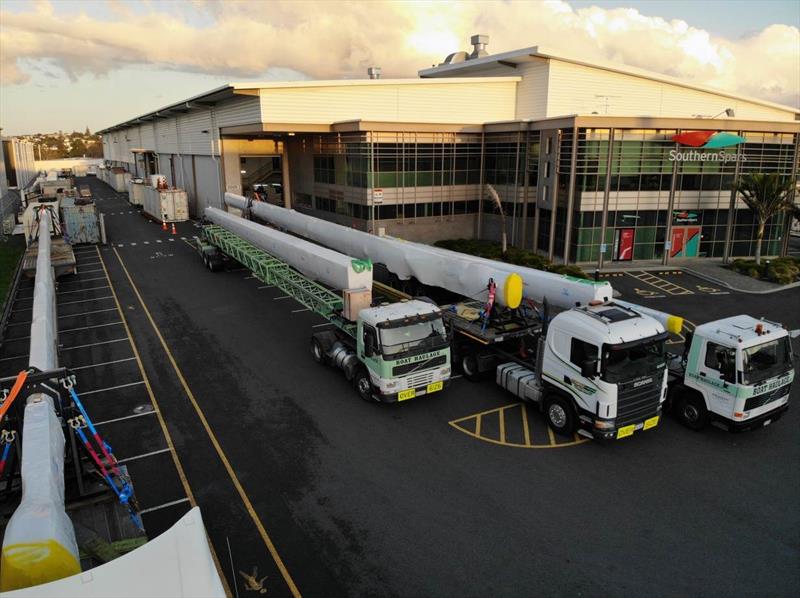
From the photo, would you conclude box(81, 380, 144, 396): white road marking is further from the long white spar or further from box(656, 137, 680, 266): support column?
box(656, 137, 680, 266): support column

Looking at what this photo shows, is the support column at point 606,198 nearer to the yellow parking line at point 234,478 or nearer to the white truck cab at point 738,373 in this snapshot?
the white truck cab at point 738,373

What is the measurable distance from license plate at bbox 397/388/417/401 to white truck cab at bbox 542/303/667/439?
387 cm

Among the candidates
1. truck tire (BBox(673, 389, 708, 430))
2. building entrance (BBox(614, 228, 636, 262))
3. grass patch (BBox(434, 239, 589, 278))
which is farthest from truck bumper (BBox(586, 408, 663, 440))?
building entrance (BBox(614, 228, 636, 262))

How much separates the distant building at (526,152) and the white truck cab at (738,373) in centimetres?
2108

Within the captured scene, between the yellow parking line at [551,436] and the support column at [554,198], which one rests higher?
the support column at [554,198]

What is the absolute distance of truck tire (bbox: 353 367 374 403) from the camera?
16.2 metres

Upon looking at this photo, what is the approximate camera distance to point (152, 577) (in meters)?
6.05

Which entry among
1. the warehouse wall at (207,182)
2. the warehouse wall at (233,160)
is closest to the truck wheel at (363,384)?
the warehouse wall at (233,160)

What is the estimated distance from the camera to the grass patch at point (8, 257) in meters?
28.8

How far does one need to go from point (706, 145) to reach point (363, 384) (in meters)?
28.4

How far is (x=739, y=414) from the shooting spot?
1353cm

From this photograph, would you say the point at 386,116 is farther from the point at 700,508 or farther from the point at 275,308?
the point at 700,508

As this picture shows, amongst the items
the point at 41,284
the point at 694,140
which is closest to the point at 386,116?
the point at 694,140

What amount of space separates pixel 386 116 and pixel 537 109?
11939mm
